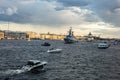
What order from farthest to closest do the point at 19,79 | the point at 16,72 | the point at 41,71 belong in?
1. the point at 41,71
2. the point at 16,72
3. the point at 19,79

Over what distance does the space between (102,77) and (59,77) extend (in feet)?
26.0

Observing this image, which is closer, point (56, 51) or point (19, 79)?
point (19, 79)

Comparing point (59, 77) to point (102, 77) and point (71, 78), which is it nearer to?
point (71, 78)

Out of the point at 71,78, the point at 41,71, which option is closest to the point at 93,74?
the point at 71,78

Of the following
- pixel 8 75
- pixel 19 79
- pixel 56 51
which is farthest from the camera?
pixel 56 51

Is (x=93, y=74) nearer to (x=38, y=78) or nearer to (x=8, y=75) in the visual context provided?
(x=38, y=78)

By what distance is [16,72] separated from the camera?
52750mm

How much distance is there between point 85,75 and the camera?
5312 centimetres

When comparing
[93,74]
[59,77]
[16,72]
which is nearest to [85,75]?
[93,74]

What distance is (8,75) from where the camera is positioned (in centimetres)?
4922

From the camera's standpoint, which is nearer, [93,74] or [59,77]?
[59,77]

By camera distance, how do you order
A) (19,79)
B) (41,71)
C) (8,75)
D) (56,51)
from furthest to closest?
(56,51), (41,71), (8,75), (19,79)

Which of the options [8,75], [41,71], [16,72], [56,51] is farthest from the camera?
[56,51]

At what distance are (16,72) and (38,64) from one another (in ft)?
18.2
